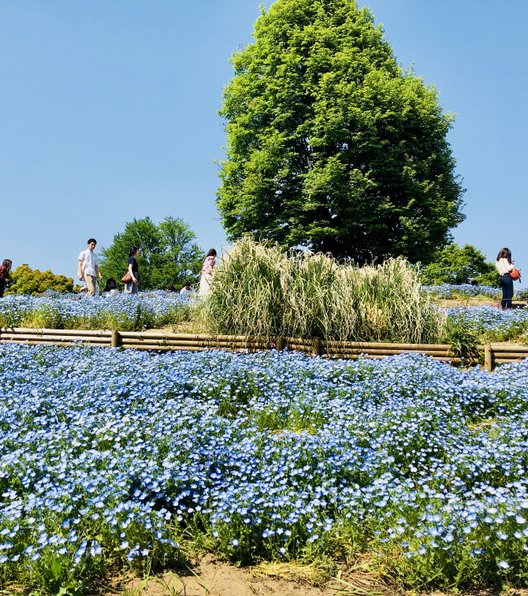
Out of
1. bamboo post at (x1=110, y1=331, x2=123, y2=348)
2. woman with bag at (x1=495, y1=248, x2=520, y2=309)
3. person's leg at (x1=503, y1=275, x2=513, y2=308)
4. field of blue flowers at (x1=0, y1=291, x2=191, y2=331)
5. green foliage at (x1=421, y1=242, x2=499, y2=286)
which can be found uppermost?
green foliage at (x1=421, y1=242, x2=499, y2=286)

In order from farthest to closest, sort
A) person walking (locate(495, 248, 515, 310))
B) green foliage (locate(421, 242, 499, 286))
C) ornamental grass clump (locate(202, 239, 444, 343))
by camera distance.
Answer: green foliage (locate(421, 242, 499, 286))
person walking (locate(495, 248, 515, 310))
ornamental grass clump (locate(202, 239, 444, 343))

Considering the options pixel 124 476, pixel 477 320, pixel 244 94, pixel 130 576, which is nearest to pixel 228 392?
pixel 124 476

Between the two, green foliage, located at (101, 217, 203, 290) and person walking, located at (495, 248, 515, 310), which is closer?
person walking, located at (495, 248, 515, 310)

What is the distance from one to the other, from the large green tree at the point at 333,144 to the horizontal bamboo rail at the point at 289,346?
11.8 m

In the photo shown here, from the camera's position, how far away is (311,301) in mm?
8531

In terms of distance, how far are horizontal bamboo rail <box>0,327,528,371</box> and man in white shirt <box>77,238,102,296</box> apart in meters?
4.91

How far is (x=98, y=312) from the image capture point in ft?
37.6

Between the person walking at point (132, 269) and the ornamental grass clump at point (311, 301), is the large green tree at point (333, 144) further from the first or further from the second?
the ornamental grass clump at point (311, 301)

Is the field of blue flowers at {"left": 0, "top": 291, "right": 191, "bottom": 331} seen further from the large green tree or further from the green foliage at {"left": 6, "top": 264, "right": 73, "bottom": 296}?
the green foliage at {"left": 6, "top": 264, "right": 73, "bottom": 296}

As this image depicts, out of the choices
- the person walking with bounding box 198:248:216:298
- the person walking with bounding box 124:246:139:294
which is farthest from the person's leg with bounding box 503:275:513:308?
the person walking with bounding box 124:246:139:294

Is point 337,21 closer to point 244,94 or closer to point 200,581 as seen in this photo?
point 244,94

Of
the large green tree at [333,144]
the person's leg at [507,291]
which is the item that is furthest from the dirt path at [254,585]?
the large green tree at [333,144]

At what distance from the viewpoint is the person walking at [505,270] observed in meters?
15.0

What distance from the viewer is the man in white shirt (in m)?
13.8
